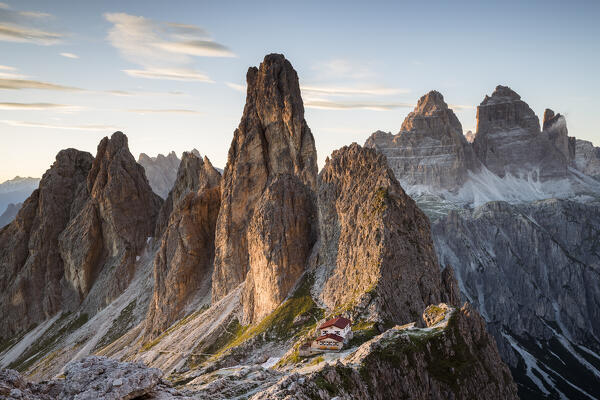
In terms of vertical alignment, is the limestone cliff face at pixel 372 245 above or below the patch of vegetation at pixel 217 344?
above

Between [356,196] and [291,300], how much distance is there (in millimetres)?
28369

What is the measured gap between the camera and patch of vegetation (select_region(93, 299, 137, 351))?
566 feet

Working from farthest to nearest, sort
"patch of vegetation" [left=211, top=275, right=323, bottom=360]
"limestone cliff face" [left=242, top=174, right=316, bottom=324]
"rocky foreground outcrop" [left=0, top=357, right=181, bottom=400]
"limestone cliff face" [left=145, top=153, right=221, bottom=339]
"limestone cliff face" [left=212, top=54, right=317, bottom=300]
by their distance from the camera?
1. "limestone cliff face" [left=145, top=153, right=221, bottom=339]
2. "limestone cliff face" [left=212, top=54, right=317, bottom=300]
3. "limestone cliff face" [left=242, top=174, right=316, bottom=324]
4. "patch of vegetation" [left=211, top=275, right=323, bottom=360]
5. "rocky foreground outcrop" [left=0, top=357, right=181, bottom=400]

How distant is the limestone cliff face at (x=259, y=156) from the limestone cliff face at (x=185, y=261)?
51.1ft

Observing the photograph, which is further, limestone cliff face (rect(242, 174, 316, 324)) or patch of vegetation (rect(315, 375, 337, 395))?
limestone cliff face (rect(242, 174, 316, 324))

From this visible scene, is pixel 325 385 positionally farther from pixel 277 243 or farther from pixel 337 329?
pixel 277 243

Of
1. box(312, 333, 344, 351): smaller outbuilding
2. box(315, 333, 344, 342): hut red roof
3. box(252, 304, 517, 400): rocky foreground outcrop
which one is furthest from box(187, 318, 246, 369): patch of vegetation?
box(252, 304, 517, 400): rocky foreground outcrop

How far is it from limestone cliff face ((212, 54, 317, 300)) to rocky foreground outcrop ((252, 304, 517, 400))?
81692 mm

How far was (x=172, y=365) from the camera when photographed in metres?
126

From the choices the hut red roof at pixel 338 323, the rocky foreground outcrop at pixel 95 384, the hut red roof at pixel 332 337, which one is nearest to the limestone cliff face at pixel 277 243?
the hut red roof at pixel 338 323

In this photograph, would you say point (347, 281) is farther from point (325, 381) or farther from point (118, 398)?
point (118, 398)

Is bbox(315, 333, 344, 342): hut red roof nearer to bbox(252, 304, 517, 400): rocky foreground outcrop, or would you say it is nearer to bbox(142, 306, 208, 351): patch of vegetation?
bbox(252, 304, 517, 400): rocky foreground outcrop

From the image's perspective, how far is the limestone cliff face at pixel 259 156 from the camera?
157m

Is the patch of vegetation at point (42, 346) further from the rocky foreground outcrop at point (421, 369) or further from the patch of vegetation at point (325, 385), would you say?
the patch of vegetation at point (325, 385)
